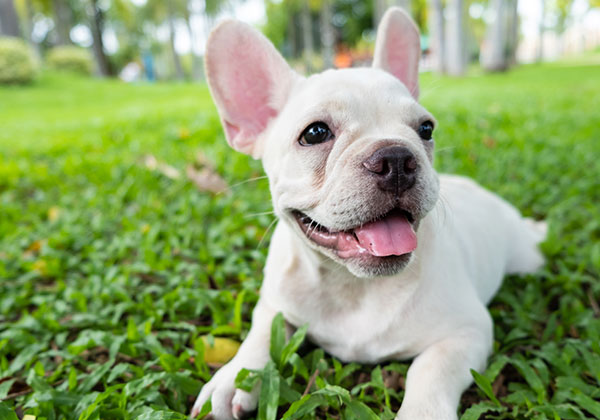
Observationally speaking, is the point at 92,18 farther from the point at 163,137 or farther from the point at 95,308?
the point at 95,308

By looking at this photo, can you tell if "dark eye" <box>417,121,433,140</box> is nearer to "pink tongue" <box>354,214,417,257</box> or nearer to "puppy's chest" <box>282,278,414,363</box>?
"pink tongue" <box>354,214,417,257</box>

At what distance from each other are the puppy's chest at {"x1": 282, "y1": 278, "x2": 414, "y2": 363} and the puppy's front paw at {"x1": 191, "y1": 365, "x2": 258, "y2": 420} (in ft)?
1.51

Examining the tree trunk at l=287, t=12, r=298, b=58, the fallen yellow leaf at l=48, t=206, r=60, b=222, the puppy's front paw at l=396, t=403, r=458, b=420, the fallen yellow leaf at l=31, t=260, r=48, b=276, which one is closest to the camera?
the puppy's front paw at l=396, t=403, r=458, b=420

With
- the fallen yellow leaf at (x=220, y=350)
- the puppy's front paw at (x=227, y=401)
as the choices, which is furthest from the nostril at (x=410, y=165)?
the fallen yellow leaf at (x=220, y=350)

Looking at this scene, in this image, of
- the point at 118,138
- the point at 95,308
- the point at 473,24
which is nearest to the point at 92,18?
the point at 118,138

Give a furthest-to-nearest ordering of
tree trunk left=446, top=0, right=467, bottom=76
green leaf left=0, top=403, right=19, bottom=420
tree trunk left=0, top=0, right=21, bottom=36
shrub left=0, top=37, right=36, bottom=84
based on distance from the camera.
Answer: tree trunk left=0, top=0, right=21, bottom=36 → tree trunk left=446, top=0, right=467, bottom=76 → shrub left=0, top=37, right=36, bottom=84 → green leaf left=0, top=403, right=19, bottom=420

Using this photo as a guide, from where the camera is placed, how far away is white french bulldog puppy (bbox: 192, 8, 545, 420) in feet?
6.19

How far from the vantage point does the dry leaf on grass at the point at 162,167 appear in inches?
201

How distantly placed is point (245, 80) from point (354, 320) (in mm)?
1387

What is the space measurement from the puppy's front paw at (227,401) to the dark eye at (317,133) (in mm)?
1116

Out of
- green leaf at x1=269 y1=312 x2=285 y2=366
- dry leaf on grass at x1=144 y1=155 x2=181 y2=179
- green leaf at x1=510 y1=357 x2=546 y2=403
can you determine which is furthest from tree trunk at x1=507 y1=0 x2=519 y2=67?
green leaf at x1=269 y1=312 x2=285 y2=366

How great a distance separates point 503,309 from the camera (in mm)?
2822

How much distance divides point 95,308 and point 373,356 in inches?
68.8

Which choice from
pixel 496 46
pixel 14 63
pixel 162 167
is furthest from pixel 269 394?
pixel 496 46
